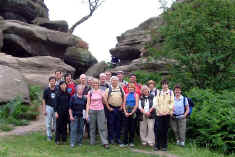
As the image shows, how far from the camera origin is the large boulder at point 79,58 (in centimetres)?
2176

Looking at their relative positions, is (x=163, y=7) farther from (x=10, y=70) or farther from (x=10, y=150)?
(x=10, y=150)

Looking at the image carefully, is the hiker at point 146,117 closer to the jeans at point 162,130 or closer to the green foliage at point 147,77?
the jeans at point 162,130

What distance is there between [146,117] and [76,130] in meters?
2.03

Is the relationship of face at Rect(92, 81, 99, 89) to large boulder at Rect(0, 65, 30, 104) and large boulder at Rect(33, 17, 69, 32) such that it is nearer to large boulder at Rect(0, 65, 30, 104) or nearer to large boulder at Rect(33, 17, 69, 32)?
large boulder at Rect(0, 65, 30, 104)

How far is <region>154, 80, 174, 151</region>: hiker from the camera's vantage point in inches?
264

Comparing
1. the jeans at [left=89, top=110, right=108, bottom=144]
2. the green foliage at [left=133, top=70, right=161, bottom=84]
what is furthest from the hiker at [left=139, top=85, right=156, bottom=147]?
the green foliage at [left=133, top=70, right=161, bottom=84]

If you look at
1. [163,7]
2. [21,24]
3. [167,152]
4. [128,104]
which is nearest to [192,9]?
[163,7]

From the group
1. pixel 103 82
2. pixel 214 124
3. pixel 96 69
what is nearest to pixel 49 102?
pixel 103 82

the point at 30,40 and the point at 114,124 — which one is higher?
the point at 30,40

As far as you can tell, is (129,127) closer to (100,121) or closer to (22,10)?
(100,121)

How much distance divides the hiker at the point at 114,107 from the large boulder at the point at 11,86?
554cm

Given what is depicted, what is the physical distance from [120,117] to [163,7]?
25.8 feet

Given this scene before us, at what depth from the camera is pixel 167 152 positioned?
259 inches

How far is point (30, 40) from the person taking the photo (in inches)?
757
